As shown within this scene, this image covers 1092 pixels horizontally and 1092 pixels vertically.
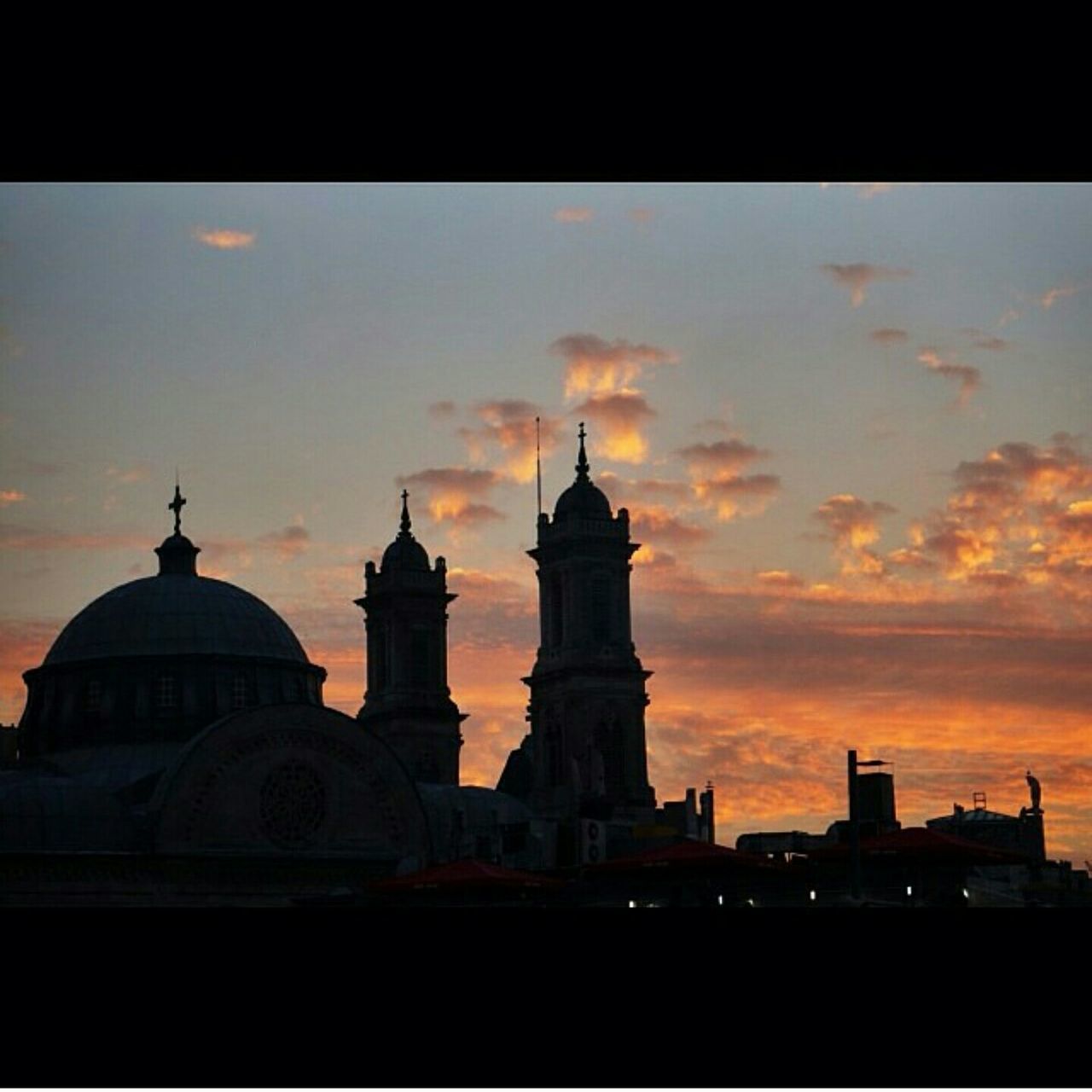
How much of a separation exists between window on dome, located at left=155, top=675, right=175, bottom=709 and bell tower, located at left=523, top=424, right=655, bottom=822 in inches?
611

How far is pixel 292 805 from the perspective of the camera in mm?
70000

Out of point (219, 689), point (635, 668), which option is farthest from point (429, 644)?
point (219, 689)

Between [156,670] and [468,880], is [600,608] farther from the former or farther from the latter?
[468,880]

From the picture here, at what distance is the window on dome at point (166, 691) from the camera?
76.0 meters

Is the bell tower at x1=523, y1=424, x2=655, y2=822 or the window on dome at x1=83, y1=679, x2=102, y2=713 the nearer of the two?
the window on dome at x1=83, y1=679, x2=102, y2=713

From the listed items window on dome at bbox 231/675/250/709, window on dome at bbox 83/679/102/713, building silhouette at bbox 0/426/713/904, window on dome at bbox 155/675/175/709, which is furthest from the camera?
window on dome at bbox 231/675/250/709

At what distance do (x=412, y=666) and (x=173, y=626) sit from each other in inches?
692

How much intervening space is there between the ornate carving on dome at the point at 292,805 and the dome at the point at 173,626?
8.07m

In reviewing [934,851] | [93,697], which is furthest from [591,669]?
[934,851]

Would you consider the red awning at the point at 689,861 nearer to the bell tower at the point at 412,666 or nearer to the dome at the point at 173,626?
the dome at the point at 173,626

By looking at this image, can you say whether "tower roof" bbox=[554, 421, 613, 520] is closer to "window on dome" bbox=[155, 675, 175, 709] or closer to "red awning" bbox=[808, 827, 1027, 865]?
"window on dome" bbox=[155, 675, 175, 709]

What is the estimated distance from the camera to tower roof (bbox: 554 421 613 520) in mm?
87125

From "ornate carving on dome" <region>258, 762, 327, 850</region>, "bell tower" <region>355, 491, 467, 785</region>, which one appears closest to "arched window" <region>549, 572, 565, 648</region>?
"bell tower" <region>355, 491, 467, 785</region>
